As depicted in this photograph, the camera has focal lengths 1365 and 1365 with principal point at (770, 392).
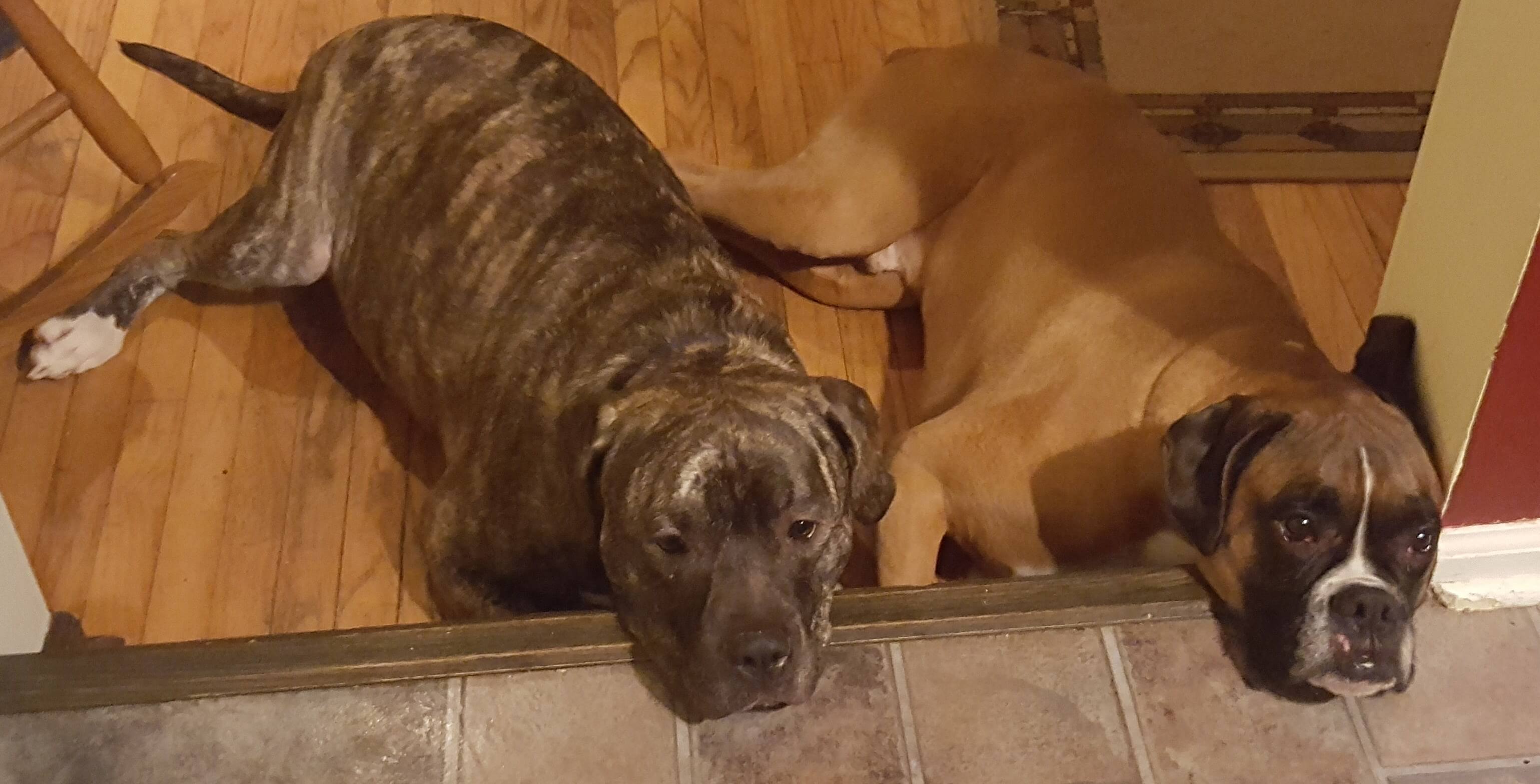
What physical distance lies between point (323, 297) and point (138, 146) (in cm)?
45

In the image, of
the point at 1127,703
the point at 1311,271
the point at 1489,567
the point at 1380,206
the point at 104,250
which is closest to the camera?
the point at 1127,703

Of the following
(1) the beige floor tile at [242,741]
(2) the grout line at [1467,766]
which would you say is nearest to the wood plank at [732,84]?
(1) the beige floor tile at [242,741]

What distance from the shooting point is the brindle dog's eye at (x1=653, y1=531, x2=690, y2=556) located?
5.36 ft

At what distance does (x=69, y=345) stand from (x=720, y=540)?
1.52 m

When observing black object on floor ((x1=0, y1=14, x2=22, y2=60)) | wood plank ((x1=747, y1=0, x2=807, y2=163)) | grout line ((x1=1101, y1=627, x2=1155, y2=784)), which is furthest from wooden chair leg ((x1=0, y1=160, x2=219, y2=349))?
grout line ((x1=1101, y1=627, x2=1155, y2=784))

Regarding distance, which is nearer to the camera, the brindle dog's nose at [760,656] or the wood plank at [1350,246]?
the brindle dog's nose at [760,656]

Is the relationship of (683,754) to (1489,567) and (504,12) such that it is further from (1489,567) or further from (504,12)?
(504,12)

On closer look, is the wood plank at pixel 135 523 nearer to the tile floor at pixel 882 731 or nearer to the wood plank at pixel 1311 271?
the tile floor at pixel 882 731

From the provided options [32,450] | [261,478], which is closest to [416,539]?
[261,478]

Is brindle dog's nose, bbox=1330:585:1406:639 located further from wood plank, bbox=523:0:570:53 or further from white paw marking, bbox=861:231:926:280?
wood plank, bbox=523:0:570:53

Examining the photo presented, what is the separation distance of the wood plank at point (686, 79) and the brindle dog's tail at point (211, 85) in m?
0.81

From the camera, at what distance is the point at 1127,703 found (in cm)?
167

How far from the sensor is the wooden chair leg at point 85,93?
8.20 ft

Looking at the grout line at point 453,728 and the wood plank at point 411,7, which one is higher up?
the wood plank at point 411,7
